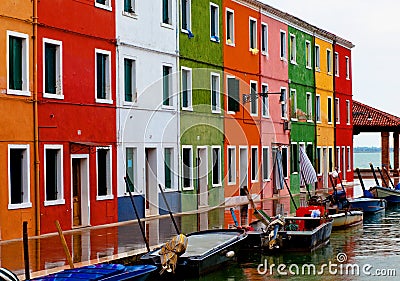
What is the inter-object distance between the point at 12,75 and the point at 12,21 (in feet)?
4.39

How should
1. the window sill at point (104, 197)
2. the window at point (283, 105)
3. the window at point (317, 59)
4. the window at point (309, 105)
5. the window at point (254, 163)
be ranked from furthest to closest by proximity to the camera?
the window at point (317, 59), the window at point (309, 105), the window at point (283, 105), the window at point (254, 163), the window sill at point (104, 197)

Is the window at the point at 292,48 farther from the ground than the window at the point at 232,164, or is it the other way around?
the window at the point at 292,48

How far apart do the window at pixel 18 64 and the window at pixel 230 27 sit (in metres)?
14.3

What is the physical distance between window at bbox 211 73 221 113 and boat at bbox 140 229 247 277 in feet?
42.1

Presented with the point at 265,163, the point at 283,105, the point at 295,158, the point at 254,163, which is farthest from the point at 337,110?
the point at 254,163

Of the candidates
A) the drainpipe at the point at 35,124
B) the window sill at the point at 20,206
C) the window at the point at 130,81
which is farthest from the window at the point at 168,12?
the window sill at the point at 20,206

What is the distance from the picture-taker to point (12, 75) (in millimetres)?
23156

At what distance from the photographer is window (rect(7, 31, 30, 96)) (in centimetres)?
2302

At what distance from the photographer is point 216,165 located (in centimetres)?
3512

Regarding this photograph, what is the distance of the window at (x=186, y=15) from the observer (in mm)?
32531

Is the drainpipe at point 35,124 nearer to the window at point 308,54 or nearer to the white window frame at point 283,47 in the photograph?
the white window frame at point 283,47

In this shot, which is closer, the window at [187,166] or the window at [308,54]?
the window at [187,166]

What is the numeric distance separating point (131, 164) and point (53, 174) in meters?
4.49
